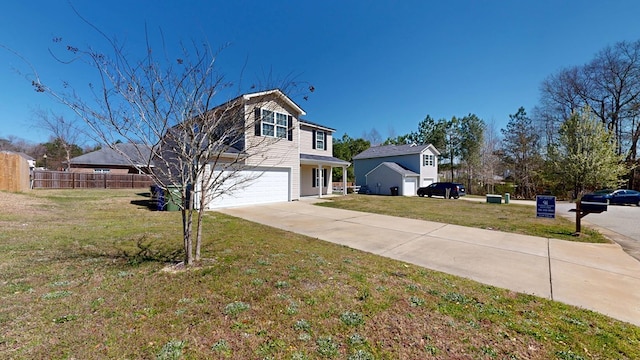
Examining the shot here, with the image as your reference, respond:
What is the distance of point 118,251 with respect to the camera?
5039mm

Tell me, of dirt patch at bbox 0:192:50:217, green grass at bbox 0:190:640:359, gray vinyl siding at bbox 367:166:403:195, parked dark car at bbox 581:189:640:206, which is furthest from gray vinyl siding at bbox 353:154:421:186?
dirt patch at bbox 0:192:50:217

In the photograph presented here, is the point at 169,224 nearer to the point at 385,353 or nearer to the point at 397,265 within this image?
the point at 397,265

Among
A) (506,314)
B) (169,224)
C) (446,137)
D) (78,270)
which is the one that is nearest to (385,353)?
(506,314)

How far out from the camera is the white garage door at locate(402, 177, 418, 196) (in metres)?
24.9

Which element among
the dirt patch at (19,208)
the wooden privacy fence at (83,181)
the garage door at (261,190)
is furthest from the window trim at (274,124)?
the wooden privacy fence at (83,181)

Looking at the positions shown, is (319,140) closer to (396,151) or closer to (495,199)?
(396,151)

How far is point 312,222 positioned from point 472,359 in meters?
7.16

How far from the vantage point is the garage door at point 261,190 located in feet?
41.9

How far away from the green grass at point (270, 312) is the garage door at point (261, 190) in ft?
25.3

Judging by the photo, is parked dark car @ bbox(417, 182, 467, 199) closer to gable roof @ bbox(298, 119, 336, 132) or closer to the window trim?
gable roof @ bbox(298, 119, 336, 132)

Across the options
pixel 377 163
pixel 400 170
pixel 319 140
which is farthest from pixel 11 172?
pixel 377 163

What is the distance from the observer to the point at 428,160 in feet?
90.2

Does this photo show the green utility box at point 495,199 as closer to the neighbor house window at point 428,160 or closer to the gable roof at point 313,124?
the neighbor house window at point 428,160

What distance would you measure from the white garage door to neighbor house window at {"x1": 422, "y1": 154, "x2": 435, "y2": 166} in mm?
2400
